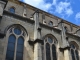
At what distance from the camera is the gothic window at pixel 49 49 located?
13.9 meters

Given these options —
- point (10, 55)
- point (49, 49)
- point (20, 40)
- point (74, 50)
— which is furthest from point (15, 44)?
point (74, 50)

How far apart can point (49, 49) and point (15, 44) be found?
3695 millimetres

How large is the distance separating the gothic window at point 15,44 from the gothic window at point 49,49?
2.48m

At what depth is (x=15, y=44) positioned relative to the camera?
12680 millimetres

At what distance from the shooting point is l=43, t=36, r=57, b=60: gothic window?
45.8 ft

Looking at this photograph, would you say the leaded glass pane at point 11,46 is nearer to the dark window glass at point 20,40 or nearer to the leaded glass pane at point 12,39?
the leaded glass pane at point 12,39

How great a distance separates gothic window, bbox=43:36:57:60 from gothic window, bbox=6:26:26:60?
2.48 meters

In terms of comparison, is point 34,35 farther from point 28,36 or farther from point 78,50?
point 78,50

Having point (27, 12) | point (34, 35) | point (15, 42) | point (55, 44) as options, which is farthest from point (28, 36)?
point (27, 12)

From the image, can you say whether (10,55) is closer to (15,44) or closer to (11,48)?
(11,48)

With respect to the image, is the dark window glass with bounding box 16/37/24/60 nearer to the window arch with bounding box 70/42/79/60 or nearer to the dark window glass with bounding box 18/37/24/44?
the dark window glass with bounding box 18/37/24/44

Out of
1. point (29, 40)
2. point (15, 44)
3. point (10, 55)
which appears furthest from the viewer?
point (29, 40)

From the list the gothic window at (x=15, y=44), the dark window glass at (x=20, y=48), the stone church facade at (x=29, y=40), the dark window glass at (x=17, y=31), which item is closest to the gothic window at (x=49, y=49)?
the stone church facade at (x=29, y=40)

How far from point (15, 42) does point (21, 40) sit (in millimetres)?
667
